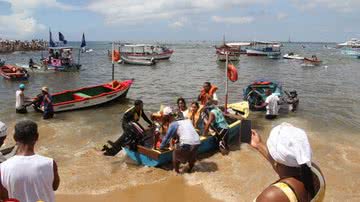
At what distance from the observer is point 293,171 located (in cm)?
241

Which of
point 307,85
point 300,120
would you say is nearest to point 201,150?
point 300,120

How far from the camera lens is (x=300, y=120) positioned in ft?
53.2

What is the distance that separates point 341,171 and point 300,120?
6650mm

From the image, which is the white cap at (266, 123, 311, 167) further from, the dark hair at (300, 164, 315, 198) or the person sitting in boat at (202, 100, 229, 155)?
the person sitting in boat at (202, 100, 229, 155)

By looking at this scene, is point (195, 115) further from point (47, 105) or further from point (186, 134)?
point (47, 105)

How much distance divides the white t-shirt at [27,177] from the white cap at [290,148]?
2206 millimetres

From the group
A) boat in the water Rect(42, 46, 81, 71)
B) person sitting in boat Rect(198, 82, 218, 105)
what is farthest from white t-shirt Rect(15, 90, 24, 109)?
boat in the water Rect(42, 46, 81, 71)

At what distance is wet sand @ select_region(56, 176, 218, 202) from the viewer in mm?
7961

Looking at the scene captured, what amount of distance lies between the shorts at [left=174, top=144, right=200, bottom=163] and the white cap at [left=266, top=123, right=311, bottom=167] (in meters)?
6.36

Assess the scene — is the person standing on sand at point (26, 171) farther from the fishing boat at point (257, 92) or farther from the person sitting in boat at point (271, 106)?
the fishing boat at point (257, 92)

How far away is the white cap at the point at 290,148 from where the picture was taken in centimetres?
236

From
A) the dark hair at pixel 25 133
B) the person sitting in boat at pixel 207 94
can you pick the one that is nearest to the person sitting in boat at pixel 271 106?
the person sitting in boat at pixel 207 94

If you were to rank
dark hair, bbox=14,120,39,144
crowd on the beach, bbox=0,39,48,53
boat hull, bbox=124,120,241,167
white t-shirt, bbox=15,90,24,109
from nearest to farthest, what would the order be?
dark hair, bbox=14,120,39,144
boat hull, bbox=124,120,241,167
white t-shirt, bbox=15,90,24,109
crowd on the beach, bbox=0,39,48,53

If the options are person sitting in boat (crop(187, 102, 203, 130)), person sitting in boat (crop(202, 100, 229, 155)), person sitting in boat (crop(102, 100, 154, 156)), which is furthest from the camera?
person sitting in boat (crop(187, 102, 203, 130))
